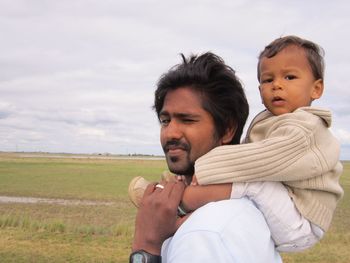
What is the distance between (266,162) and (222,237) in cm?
42

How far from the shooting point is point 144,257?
1624 millimetres

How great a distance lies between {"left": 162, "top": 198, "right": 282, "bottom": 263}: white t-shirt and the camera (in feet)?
4.40

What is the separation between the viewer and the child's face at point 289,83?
2049mm

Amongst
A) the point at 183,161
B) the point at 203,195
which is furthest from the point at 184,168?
the point at 203,195

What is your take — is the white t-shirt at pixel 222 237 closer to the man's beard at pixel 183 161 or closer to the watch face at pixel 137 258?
the watch face at pixel 137 258

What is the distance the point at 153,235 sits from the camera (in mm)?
1657

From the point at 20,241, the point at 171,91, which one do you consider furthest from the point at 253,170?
the point at 20,241

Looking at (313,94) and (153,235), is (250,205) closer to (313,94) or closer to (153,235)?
(153,235)

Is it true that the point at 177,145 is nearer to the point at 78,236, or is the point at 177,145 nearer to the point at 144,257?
the point at 144,257

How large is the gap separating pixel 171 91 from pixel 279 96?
0.50 metres

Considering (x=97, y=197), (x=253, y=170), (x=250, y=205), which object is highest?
(x=253, y=170)

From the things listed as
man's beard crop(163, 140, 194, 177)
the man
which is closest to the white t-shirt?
the man

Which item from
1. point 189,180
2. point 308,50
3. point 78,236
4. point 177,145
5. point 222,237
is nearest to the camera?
point 222,237

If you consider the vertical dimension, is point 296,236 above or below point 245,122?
below
